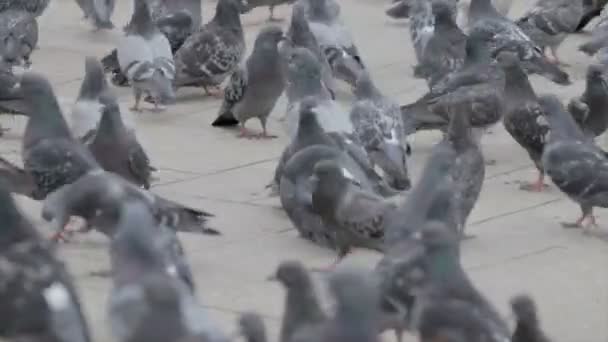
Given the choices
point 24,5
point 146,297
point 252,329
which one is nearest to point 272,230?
point 252,329

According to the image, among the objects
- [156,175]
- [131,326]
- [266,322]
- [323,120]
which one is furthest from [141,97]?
[131,326]

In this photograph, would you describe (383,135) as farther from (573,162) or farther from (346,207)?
(346,207)

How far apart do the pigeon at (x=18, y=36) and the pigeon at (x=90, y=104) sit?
320 centimetres

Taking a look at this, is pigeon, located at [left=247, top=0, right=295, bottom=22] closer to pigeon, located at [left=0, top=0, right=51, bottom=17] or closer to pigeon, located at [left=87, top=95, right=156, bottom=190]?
pigeon, located at [left=0, top=0, right=51, bottom=17]

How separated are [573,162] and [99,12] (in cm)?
827

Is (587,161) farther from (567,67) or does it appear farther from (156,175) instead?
(567,67)

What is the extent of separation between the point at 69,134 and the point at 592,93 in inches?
166

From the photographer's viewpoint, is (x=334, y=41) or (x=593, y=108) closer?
(x=593, y=108)

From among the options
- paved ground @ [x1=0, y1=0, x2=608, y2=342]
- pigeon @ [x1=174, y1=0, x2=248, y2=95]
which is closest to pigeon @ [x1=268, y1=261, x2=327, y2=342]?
paved ground @ [x1=0, y1=0, x2=608, y2=342]

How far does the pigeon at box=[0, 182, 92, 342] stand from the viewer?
25.4 feet

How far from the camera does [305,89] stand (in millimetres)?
13094

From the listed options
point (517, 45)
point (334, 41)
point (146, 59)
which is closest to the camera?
point (146, 59)

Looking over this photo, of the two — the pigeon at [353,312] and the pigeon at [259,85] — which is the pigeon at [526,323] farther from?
the pigeon at [259,85]

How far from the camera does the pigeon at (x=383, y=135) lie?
480 inches
